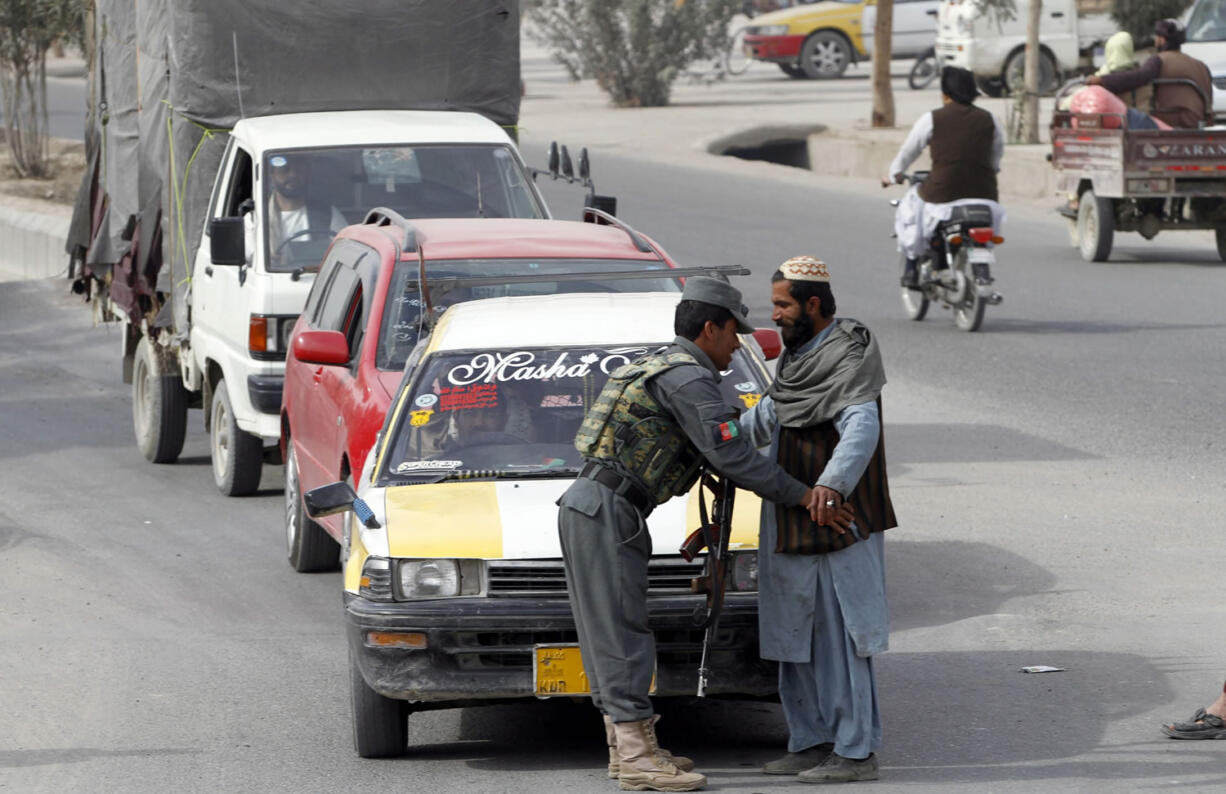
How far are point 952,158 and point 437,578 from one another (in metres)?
9.79

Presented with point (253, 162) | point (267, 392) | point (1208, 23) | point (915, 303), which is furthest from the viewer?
point (1208, 23)

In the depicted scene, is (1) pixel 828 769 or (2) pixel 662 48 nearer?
(1) pixel 828 769

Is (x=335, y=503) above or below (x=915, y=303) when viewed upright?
above

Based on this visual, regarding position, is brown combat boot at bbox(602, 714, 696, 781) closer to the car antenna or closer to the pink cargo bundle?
the car antenna

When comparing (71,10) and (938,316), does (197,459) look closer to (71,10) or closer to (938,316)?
(938,316)

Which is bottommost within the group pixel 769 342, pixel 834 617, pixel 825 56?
pixel 834 617

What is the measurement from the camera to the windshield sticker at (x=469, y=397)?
6887 millimetres

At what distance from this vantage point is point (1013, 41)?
3422 centimetres

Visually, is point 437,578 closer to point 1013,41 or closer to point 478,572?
point 478,572

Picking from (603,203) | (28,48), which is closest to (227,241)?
(603,203)

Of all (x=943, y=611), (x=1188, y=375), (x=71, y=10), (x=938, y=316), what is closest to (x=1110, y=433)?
(x=1188, y=375)

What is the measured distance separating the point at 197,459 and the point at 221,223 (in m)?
2.41

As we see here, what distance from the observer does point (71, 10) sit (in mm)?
22969

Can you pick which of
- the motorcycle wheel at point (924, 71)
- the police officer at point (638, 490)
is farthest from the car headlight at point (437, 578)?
the motorcycle wheel at point (924, 71)
